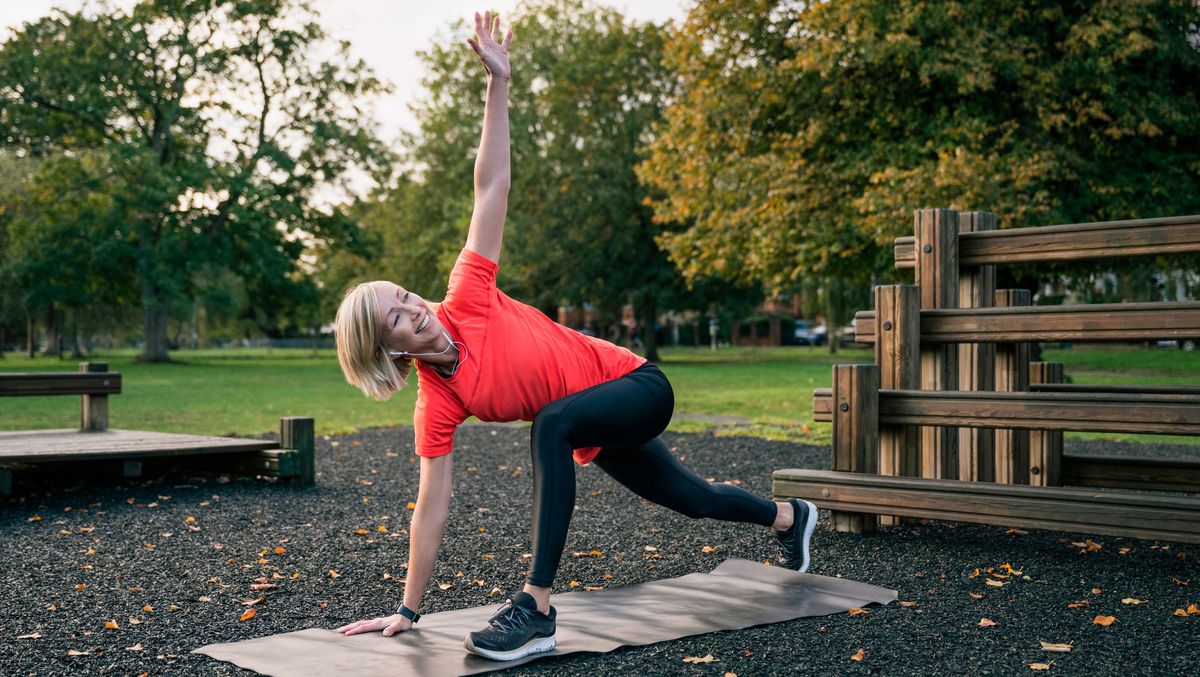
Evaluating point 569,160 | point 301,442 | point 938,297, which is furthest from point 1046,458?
point 569,160

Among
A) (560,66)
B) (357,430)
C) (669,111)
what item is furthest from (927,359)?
(560,66)

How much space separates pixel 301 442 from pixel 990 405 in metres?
5.48

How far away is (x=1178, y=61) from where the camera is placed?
19.4 m

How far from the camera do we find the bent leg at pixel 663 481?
4500mm

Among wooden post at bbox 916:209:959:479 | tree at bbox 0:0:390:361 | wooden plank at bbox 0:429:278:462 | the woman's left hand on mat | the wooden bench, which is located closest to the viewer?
the woman's left hand on mat

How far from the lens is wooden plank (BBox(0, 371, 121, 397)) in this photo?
8.66 metres

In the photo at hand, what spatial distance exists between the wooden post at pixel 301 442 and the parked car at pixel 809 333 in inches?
2712

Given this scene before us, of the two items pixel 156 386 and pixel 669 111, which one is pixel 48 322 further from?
pixel 669 111

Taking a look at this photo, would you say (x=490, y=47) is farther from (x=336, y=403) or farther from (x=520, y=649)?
(x=336, y=403)

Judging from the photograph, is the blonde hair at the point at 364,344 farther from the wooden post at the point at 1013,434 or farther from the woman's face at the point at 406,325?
the wooden post at the point at 1013,434

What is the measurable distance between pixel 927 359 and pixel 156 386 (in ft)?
71.0

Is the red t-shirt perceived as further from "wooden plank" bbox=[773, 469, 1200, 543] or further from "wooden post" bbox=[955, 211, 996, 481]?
"wooden post" bbox=[955, 211, 996, 481]

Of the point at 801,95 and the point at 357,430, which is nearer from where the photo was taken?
the point at 357,430

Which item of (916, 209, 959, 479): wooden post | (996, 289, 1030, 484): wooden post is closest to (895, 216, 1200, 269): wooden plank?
(916, 209, 959, 479): wooden post
